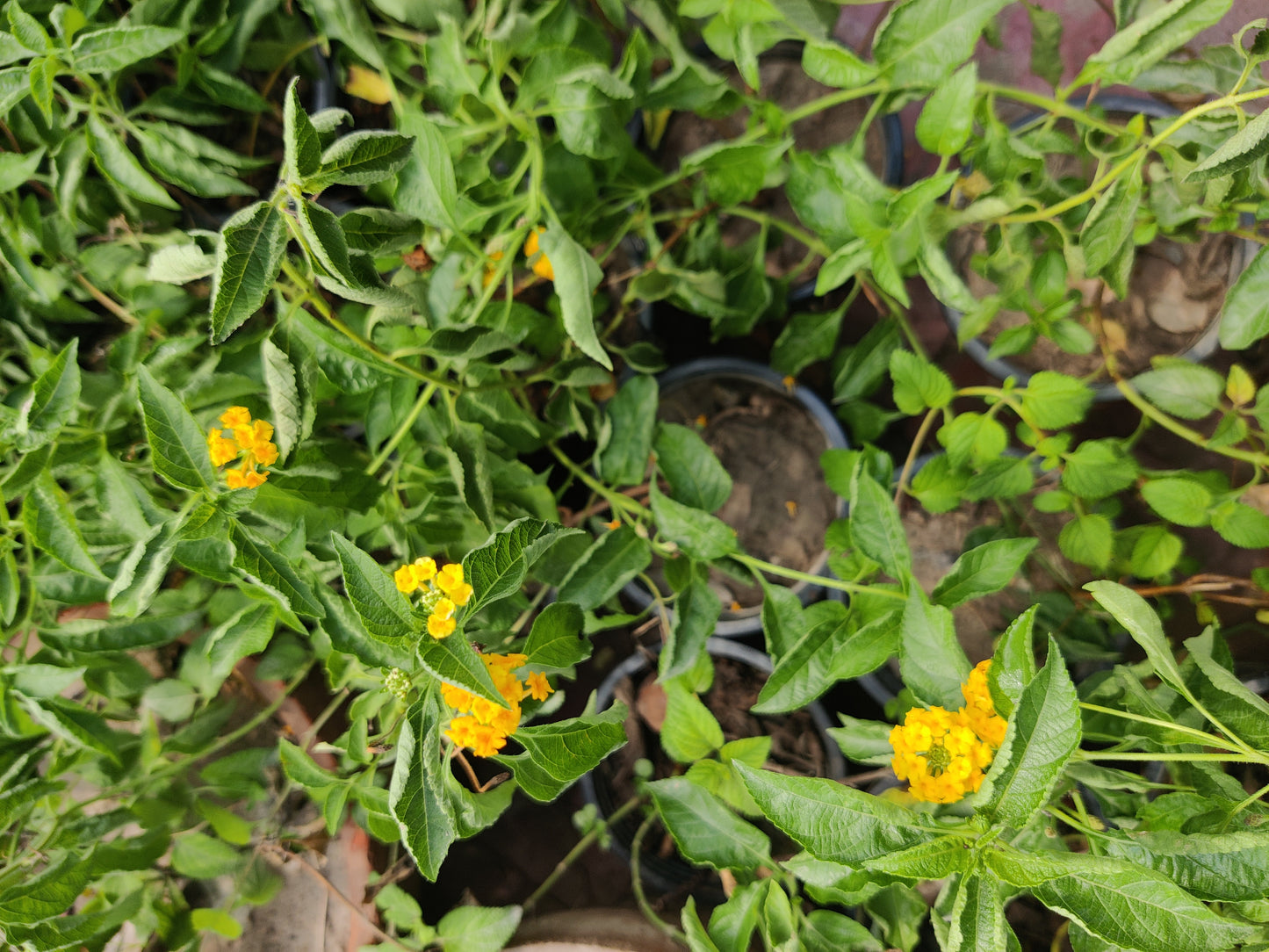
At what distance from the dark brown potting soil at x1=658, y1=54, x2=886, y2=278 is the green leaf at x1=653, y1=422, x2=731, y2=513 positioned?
0.58m

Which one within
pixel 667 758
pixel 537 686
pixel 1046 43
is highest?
pixel 1046 43

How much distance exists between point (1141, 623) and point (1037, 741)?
0.58 ft

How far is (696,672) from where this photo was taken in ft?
3.32

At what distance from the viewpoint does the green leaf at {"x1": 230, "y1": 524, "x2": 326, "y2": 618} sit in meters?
0.67

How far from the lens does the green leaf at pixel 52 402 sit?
70cm

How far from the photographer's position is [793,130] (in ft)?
4.64

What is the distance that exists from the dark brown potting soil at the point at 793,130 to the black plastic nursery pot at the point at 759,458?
0.24 m

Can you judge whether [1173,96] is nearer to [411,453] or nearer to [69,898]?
[411,453]

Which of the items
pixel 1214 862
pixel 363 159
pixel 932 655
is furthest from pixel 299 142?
pixel 1214 862

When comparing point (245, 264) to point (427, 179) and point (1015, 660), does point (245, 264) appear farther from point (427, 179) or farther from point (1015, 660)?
point (1015, 660)

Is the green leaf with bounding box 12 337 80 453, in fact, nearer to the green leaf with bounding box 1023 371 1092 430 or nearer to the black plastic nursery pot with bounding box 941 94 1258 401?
the green leaf with bounding box 1023 371 1092 430

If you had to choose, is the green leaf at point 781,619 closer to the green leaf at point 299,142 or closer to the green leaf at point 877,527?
the green leaf at point 877,527

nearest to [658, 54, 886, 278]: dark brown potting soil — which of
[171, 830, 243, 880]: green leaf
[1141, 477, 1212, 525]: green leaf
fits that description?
[1141, 477, 1212, 525]: green leaf

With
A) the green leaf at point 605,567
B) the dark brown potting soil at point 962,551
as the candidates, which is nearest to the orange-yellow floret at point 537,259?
the green leaf at point 605,567
